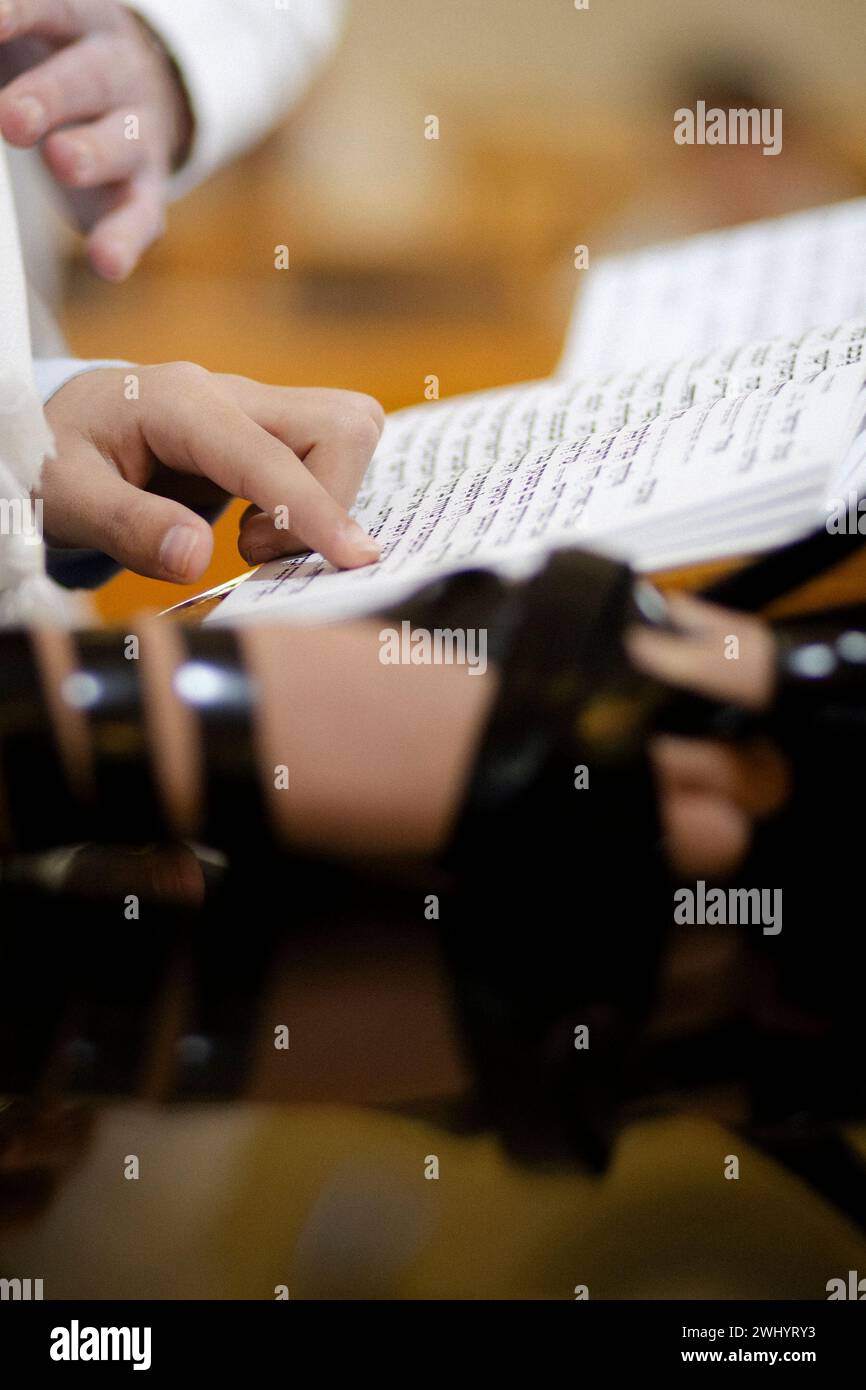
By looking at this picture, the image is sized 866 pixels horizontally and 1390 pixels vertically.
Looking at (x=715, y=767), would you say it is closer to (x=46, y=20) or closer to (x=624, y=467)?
(x=624, y=467)

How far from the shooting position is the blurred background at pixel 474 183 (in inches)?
40.8

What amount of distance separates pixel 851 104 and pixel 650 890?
1363 mm

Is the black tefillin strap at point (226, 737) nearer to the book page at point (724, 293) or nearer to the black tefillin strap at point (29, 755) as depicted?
the black tefillin strap at point (29, 755)

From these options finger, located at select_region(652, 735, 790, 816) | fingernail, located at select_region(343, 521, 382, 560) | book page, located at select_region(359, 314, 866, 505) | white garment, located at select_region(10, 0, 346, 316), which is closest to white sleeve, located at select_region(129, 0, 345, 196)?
white garment, located at select_region(10, 0, 346, 316)

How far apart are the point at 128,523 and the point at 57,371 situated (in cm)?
12

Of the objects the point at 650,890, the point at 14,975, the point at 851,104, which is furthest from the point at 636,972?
the point at 851,104

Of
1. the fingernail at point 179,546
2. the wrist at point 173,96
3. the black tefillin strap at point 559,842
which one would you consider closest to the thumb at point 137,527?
the fingernail at point 179,546

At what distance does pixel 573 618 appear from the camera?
0.27 metres

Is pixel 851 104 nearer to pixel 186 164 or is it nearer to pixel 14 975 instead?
pixel 186 164

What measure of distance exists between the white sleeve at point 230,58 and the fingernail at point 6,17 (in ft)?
0.40

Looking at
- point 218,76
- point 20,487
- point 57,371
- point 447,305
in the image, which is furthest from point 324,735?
point 447,305

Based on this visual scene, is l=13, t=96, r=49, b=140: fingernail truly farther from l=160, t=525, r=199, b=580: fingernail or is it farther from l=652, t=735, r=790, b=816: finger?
l=652, t=735, r=790, b=816: finger

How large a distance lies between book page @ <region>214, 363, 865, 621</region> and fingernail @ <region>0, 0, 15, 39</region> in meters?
0.25

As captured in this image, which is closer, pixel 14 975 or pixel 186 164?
pixel 14 975
